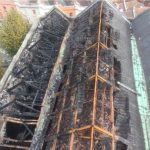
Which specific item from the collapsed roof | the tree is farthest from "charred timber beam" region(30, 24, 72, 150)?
the tree

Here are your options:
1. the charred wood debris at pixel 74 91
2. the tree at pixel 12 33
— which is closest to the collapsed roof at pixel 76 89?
the charred wood debris at pixel 74 91

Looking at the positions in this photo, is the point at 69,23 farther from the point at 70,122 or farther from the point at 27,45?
the point at 70,122

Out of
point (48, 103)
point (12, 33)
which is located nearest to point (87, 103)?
point (48, 103)

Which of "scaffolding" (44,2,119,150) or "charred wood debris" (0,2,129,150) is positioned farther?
"charred wood debris" (0,2,129,150)

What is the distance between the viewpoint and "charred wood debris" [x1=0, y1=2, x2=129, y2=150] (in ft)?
46.9

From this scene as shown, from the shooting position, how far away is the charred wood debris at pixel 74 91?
14281 mm

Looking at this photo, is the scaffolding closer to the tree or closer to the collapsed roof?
the collapsed roof

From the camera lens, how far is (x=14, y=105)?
63.2ft

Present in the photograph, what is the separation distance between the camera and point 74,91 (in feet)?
55.7

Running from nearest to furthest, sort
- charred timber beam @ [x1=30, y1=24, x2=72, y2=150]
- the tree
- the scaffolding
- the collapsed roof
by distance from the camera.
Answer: the scaffolding → the collapsed roof → charred timber beam @ [x1=30, y1=24, x2=72, y2=150] → the tree

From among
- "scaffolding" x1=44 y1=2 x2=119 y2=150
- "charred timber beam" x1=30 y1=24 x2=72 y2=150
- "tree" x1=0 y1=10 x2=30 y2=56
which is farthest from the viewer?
"tree" x1=0 y1=10 x2=30 y2=56

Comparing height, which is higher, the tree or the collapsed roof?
the tree

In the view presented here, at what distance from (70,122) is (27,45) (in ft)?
37.7

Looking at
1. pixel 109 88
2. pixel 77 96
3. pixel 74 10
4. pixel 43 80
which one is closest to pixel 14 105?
pixel 43 80
